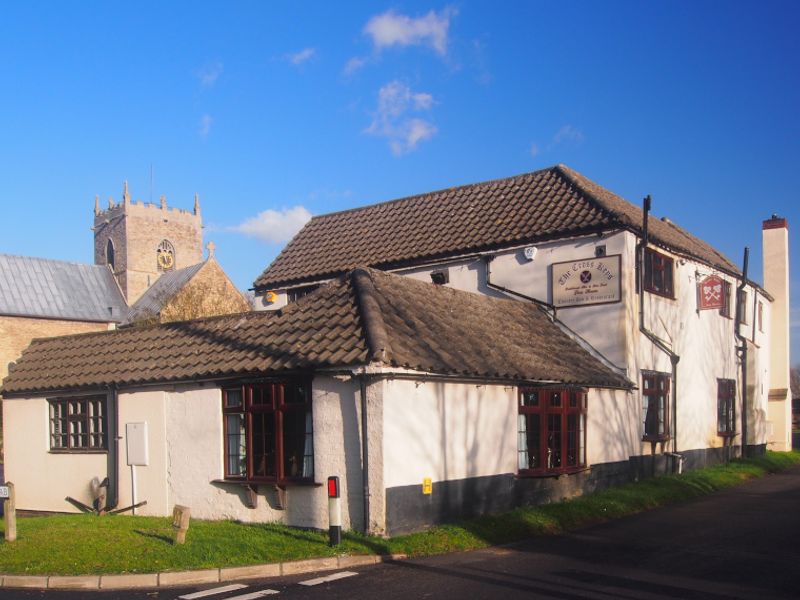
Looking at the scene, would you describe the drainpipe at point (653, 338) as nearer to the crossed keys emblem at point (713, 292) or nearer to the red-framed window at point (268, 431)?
the crossed keys emblem at point (713, 292)

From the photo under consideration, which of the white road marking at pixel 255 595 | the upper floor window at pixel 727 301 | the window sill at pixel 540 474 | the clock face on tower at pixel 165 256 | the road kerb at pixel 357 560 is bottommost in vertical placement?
the road kerb at pixel 357 560

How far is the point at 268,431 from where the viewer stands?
1398 cm

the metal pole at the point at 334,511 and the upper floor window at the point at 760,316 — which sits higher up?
the upper floor window at the point at 760,316

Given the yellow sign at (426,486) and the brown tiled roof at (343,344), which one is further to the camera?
the brown tiled roof at (343,344)

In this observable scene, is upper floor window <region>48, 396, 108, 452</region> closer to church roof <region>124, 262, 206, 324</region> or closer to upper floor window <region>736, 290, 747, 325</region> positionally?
upper floor window <region>736, 290, 747, 325</region>

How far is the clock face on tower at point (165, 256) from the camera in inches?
2894

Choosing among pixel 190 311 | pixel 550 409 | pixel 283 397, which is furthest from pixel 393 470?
pixel 190 311

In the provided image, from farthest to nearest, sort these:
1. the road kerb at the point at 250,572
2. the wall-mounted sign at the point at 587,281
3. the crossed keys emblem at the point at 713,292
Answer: the crossed keys emblem at the point at 713,292, the wall-mounted sign at the point at 587,281, the road kerb at the point at 250,572

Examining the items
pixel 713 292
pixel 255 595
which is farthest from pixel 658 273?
pixel 255 595

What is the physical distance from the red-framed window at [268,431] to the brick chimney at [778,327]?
26.5 meters

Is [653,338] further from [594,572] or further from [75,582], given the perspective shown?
[75,582]

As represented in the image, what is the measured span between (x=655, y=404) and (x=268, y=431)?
11513 millimetres

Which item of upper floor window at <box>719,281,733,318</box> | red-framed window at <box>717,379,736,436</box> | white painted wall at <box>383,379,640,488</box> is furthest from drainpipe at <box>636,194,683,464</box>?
white painted wall at <box>383,379,640,488</box>

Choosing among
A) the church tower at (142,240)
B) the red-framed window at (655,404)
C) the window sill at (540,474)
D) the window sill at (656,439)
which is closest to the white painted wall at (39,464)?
the window sill at (540,474)
